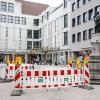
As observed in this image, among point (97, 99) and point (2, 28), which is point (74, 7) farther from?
point (97, 99)

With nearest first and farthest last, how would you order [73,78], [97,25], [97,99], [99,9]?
[97,99]
[73,78]
[97,25]
[99,9]

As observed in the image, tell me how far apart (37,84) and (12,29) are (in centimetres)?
6540

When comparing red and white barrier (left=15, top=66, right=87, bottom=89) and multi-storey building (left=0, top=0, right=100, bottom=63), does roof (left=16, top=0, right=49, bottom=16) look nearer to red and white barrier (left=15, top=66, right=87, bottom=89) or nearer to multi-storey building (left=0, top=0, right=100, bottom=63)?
multi-storey building (left=0, top=0, right=100, bottom=63)

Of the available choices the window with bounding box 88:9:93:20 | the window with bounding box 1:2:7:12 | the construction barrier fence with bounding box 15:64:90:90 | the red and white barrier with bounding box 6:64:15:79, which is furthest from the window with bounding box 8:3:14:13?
the construction barrier fence with bounding box 15:64:90:90

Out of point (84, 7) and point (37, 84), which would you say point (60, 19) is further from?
point (37, 84)

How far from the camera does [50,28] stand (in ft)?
223

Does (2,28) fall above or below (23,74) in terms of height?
above

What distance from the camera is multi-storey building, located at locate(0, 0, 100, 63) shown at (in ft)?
154

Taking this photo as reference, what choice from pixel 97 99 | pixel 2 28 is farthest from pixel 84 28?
pixel 97 99

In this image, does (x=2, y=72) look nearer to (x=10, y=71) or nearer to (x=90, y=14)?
(x=10, y=71)

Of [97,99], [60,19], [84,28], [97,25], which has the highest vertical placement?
[60,19]

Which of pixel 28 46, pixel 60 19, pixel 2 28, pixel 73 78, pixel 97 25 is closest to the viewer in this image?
pixel 73 78

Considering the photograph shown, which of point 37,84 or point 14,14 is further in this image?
point 14,14

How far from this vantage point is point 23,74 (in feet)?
35.8
